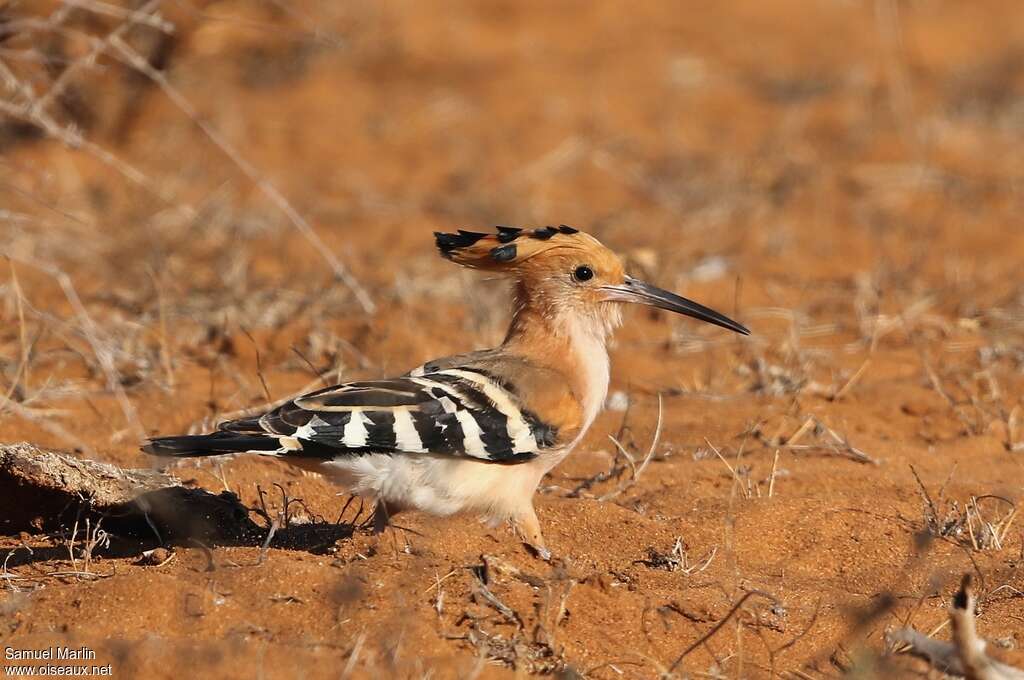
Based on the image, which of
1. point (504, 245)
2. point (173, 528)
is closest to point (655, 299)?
point (504, 245)

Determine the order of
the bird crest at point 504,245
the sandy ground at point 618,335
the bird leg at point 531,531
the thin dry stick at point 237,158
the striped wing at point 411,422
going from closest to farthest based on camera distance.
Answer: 1. the sandy ground at point 618,335
2. the striped wing at point 411,422
3. the bird leg at point 531,531
4. the bird crest at point 504,245
5. the thin dry stick at point 237,158

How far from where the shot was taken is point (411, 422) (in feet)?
11.7

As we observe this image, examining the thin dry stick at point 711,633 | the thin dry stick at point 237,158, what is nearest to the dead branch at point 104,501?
the thin dry stick at point 237,158

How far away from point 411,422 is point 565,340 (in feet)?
2.29

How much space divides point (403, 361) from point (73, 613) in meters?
2.35

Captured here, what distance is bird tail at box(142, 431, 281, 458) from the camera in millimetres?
3346

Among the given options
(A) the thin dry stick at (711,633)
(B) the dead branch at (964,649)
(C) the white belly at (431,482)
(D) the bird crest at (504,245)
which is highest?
(D) the bird crest at (504,245)

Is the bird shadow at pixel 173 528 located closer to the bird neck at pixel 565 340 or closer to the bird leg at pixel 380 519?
the bird leg at pixel 380 519

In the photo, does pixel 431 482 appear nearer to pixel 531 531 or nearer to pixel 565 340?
pixel 531 531

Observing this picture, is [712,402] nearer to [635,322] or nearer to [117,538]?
[635,322]

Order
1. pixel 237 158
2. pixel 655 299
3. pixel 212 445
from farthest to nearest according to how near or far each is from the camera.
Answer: pixel 237 158
pixel 655 299
pixel 212 445

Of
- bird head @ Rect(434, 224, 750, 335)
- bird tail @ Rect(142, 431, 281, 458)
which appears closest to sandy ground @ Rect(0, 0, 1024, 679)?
bird tail @ Rect(142, 431, 281, 458)

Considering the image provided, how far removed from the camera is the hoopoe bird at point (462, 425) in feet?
11.5

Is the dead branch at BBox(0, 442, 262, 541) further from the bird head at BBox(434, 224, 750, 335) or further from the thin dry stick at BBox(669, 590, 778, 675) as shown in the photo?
the thin dry stick at BBox(669, 590, 778, 675)
